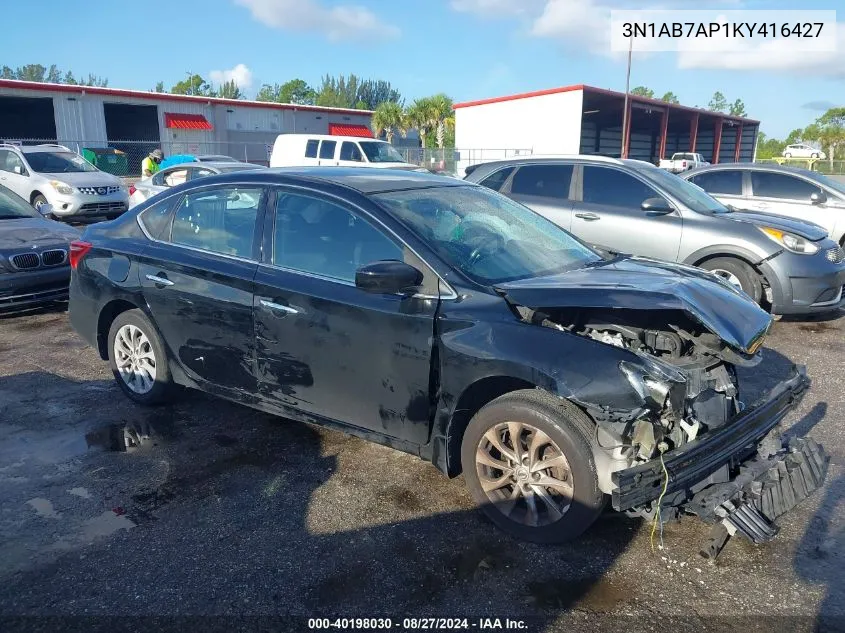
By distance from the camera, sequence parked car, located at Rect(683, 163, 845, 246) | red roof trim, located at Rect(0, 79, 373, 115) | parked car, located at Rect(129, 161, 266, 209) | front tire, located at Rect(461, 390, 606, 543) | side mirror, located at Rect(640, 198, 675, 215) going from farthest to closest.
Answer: red roof trim, located at Rect(0, 79, 373, 115)
parked car, located at Rect(129, 161, 266, 209)
parked car, located at Rect(683, 163, 845, 246)
side mirror, located at Rect(640, 198, 675, 215)
front tire, located at Rect(461, 390, 606, 543)

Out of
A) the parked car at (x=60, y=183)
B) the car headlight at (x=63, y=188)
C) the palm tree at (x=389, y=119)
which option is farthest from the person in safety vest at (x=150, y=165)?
the palm tree at (x=389, y=119)

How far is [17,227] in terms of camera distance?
25.7ft

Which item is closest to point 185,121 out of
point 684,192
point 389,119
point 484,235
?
point 389,119

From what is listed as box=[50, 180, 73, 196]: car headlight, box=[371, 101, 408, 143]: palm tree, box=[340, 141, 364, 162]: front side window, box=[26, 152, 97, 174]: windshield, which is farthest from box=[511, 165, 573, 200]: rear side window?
box=[371, 101, 408, 143]: palm tree

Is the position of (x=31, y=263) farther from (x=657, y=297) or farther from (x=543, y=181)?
(x=657, y=297)

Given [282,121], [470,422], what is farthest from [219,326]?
[282,121]

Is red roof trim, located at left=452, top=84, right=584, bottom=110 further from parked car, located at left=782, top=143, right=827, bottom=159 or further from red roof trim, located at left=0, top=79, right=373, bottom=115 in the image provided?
parked car, located at left=782, top=143, right=827, bottom=159

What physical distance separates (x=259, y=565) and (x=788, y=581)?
2382 millimetres

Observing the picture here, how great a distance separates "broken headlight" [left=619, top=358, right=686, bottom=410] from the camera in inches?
114

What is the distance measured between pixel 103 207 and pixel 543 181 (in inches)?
434

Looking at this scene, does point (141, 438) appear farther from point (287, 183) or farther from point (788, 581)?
point (788, 581)

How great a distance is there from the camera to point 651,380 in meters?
2.93

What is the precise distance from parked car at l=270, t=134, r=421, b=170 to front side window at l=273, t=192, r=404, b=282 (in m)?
14.9

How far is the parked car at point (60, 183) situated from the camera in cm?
1441
